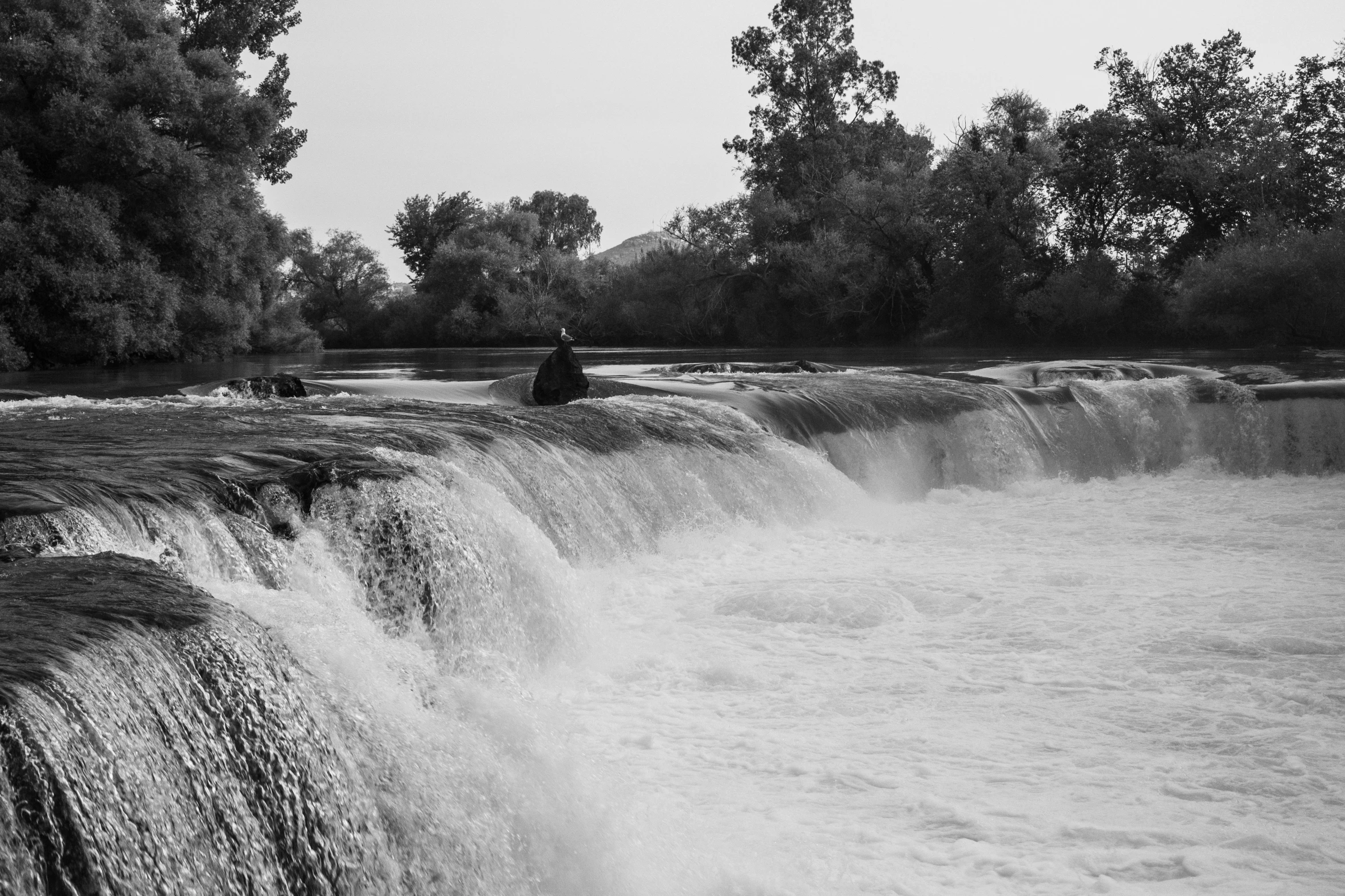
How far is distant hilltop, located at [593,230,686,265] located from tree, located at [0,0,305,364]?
24419 millimetres

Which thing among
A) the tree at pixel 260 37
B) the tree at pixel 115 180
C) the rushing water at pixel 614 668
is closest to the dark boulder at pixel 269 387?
the rushing water at pixel 614 668

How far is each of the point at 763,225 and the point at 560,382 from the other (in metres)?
31.8

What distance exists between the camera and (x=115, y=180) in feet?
70.2

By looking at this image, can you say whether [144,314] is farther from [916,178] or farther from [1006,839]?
[916,178]

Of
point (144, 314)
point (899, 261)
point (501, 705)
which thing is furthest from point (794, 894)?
point (899, 261)

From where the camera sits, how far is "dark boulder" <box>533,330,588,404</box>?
1308 centimetres

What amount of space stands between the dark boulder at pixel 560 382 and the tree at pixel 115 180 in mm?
11121

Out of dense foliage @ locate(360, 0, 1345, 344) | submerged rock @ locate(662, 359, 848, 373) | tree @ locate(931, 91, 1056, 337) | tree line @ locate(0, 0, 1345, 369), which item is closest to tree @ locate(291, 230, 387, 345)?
tree line @ locate(0, 0, 1345, 369)

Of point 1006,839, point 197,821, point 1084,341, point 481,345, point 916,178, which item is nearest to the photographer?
point 197,821

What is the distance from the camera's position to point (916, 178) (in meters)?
38.6

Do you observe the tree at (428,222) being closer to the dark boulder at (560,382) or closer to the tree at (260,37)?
the tree at (260,37)

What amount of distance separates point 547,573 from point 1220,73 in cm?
3487

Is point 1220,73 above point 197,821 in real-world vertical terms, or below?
above

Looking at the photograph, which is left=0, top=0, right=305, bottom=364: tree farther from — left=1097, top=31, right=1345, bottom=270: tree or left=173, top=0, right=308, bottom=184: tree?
left=1097, top=31, right=1345, bottom=270: tree
